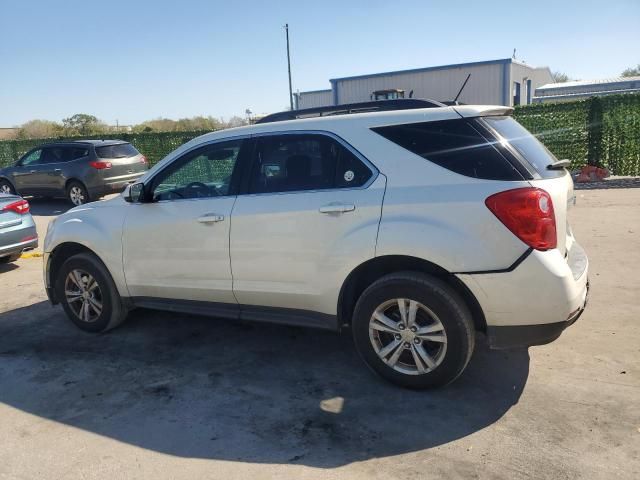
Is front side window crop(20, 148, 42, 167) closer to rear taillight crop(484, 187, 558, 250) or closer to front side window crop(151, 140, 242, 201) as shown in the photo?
front side window crop(151, 140, 242, 201)

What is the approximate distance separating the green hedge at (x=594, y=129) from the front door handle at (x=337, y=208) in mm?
11177

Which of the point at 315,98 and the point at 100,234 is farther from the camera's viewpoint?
the point at 315,98

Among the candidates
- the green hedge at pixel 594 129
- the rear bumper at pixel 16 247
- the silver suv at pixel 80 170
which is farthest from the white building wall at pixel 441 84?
the rear bumper at pixel 16 247

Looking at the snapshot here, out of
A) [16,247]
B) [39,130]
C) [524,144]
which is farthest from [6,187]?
[39,130]

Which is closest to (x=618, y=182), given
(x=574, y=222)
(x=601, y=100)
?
(x=601, y=100)

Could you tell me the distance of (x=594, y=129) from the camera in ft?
41.2

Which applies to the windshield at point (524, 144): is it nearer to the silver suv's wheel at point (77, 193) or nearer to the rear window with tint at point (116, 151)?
the rear window with tint at point (116, 151)

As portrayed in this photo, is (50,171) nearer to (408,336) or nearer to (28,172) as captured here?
(28,172)

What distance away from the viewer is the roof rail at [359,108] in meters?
3.78

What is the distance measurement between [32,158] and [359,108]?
13.3 m

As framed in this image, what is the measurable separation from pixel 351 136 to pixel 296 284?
1107 mm

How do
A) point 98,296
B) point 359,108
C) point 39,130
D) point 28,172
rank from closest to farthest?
point 359,108, point 98,296, point 28,172, point 39,130

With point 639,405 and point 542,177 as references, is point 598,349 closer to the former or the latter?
point 639,405

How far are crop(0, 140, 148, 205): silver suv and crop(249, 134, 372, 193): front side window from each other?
992 centimetres
